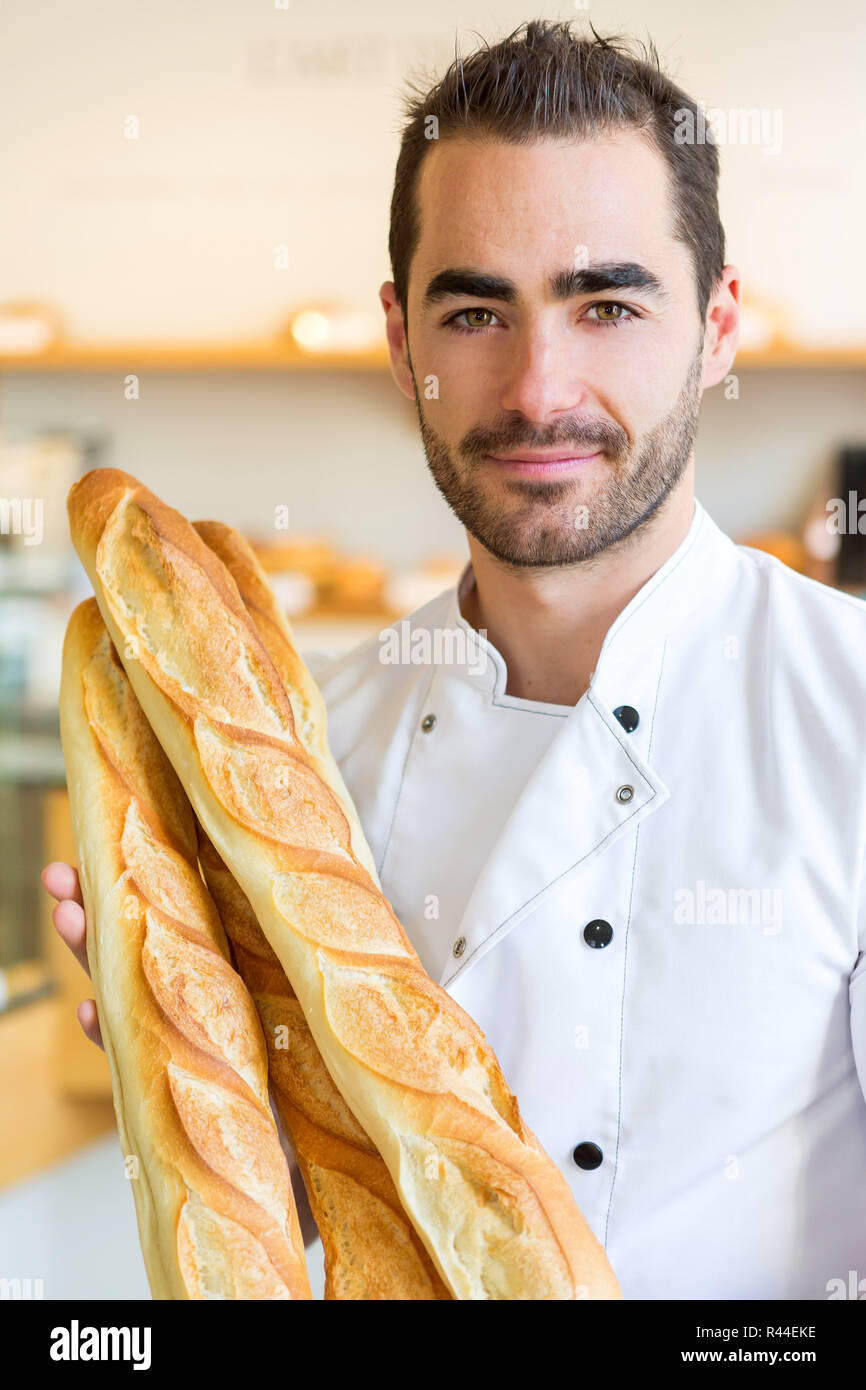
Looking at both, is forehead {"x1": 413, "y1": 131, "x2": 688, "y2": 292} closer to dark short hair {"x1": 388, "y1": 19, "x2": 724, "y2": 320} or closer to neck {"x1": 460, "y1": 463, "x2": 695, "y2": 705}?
dark short hair {"x1": 388, "y1": 19, "x2": 724, "y2": 320}

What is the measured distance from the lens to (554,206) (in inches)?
39.5

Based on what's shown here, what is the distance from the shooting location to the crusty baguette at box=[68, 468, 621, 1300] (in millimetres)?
782

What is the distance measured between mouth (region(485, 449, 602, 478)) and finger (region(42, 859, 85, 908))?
0.51 meters

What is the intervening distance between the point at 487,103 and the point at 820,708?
598mm

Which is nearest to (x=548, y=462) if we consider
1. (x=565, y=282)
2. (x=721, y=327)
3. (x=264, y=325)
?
(x=565, y=282)

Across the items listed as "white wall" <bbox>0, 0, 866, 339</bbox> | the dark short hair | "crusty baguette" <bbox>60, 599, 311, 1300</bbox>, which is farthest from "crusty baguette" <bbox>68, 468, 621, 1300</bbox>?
"white wall" <bbox>0, 0, 866, 339</bbox>

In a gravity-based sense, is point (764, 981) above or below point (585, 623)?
below

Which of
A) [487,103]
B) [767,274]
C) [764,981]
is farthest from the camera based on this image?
[767,274]

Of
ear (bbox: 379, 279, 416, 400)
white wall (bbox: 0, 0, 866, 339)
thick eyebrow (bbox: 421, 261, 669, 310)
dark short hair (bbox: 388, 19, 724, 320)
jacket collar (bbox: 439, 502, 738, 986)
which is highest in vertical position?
white wall (bbox: 0, 0, 866, 339)

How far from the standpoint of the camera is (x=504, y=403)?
3.38 feet

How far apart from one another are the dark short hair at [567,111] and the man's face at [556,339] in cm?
2

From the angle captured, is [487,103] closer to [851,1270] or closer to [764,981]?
[764,981]

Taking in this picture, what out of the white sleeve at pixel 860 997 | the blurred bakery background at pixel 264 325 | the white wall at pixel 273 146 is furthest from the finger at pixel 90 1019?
the white wall at pixel 273 146

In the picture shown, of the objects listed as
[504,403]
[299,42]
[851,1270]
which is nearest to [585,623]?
[504,403]
